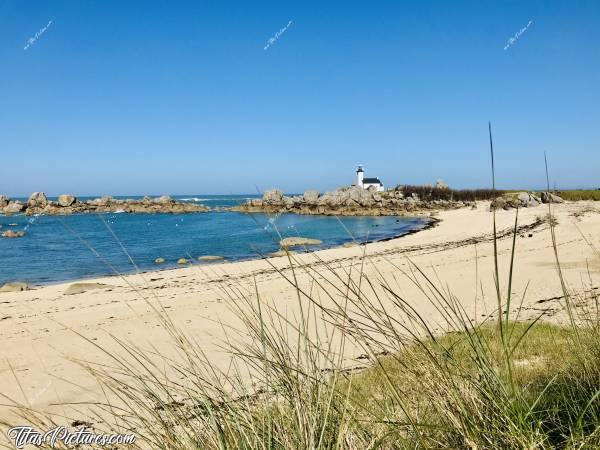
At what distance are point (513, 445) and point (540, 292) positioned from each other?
9.72 m

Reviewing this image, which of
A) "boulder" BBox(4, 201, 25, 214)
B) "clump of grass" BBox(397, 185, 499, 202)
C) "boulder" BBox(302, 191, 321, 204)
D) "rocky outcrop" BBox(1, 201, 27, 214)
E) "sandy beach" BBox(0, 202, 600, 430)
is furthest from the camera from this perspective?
"rocky outcrop" BBox(1, 201, 27, 214)


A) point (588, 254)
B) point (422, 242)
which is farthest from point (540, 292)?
point (422, 242)

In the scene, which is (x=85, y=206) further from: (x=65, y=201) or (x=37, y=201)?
(x=37, y=201)

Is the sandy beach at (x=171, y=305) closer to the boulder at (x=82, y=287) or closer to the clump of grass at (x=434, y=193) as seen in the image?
the boulder at (x=82, y=287)

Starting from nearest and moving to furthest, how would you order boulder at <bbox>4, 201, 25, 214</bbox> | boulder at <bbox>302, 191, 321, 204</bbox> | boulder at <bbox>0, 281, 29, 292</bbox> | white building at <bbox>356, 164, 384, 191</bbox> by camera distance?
boulder at <bbox>0, 281, 29, 292</bbox>
boulder at <bbox>302, 191, 321, 204</bbox>
boulder at <bbox>4, 201, 25, 214</bbox>
white building at <bbox>356, 164, 384, 191</bbox>

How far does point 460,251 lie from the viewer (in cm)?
1945

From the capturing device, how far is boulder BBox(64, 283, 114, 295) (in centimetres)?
1470

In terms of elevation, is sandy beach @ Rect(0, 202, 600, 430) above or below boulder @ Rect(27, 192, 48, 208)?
below

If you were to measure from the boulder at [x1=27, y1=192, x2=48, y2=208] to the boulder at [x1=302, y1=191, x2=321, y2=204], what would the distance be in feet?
148

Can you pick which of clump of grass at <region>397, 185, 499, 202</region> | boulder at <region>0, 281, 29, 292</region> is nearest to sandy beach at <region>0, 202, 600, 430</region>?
boulder at <region>0, 281, 29, 292</region>

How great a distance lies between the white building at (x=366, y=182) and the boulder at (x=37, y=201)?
57.5 meters

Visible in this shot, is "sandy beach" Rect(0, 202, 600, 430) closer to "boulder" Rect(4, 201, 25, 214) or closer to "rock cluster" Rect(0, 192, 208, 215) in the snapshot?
"rock cluster" Rect(0, 192, 208, 215)

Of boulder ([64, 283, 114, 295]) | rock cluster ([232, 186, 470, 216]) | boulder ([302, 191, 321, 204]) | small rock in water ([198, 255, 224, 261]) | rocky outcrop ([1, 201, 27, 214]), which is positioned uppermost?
rocky outcrop ([1, 201, 27, 214])

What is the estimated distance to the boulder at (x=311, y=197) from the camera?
220ft
